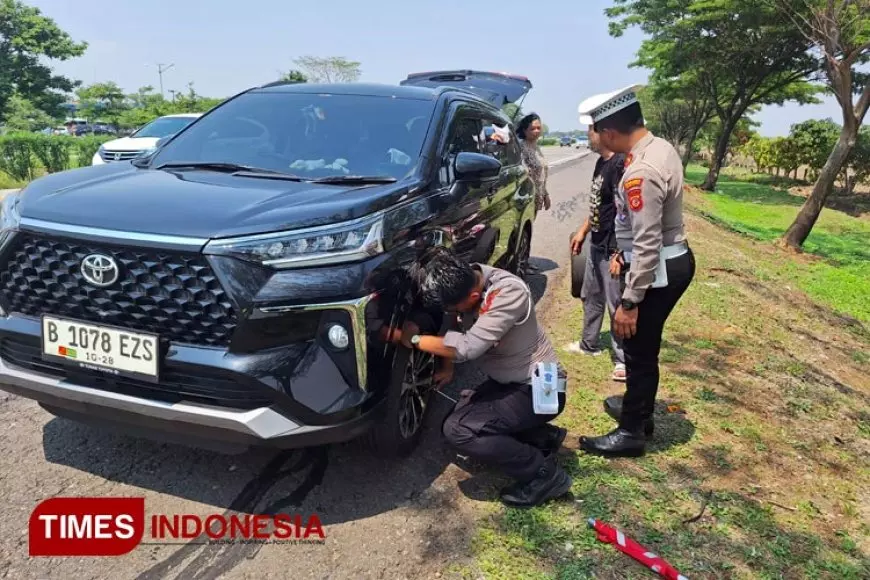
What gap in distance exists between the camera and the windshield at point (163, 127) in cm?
1188

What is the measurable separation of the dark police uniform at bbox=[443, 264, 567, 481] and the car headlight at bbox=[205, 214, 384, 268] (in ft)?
1.86

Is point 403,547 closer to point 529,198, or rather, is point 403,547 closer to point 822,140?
point 529,198

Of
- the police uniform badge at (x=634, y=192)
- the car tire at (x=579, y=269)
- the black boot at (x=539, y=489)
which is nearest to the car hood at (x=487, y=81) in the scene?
the car tire at (x=579, y=269)

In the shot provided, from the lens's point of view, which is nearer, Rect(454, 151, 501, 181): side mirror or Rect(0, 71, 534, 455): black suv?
Rect(0, 71, 534, 455): black suv

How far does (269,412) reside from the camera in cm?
241

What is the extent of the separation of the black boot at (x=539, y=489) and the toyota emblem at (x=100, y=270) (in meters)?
1.90

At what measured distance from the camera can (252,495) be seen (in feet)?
9.46

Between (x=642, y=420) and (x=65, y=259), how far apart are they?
285cm

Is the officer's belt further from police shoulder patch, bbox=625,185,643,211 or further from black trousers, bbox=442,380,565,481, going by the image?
black trousers, bbox=442,380,565,481

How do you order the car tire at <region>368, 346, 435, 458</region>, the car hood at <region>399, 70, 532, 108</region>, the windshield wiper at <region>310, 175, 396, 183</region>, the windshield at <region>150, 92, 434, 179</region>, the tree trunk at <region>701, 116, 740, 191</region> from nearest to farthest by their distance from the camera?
the car tire at <region>368, 346, 435, 458</region>, the windshield wiper at <region>310, 175, 396, 183</region>, the windshield at <region>150, 92, 434, 179</region>, the car hood at <region>399, 70, 532, 108</region>, the tree trunk at <region>701, 116, 740, 191</region>

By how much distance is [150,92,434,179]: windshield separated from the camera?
330 centimetres

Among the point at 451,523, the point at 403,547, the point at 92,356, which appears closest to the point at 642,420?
the point at 451,523

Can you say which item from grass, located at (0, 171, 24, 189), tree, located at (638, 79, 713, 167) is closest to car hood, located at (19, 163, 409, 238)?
grass, located at (0, 171, 24, 189)

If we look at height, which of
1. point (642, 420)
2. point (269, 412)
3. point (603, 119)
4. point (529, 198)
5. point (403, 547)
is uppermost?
point (603, 119)
